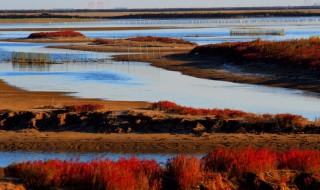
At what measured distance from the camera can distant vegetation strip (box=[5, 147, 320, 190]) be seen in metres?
10.8

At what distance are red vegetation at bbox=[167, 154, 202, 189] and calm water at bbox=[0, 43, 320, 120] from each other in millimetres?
11554

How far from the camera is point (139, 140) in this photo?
17828 millimetres

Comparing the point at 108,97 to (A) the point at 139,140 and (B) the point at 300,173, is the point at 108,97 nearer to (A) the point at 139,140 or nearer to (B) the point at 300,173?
(A) the point at 139,140

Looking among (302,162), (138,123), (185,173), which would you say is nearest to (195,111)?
(138,123)

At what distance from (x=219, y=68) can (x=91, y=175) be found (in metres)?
31.4

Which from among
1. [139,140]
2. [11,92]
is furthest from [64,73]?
[139,140]

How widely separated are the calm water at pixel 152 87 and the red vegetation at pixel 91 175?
11955 millimetres

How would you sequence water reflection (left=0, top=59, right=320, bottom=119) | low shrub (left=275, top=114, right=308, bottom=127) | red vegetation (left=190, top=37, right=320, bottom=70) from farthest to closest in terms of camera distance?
red vegetation (left=190, top=37, right=320, bottom=70), water reflection (left=0, top=59, right=320, bottom=119), low shrub (left=275, top=114, right=308, bottom=127)

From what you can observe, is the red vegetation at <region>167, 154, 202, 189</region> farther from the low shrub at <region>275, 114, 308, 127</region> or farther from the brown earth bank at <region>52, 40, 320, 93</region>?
the brown earth bank at <region>52, 40, 320, 93</region>

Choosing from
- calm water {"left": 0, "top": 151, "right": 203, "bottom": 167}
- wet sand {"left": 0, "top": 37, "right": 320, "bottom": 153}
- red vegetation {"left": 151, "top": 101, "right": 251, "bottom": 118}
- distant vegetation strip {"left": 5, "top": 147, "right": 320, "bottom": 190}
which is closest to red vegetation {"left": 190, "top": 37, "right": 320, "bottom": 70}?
red vegetation {"left": 151, "top": 101, "right": 251, "bottom": 118}

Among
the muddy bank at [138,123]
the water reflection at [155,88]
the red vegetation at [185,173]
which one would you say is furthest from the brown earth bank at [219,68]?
the red vegetation at [185,173]

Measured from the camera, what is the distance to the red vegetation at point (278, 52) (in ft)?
122

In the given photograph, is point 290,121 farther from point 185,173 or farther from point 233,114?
point 185,173

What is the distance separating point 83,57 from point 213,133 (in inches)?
1393
